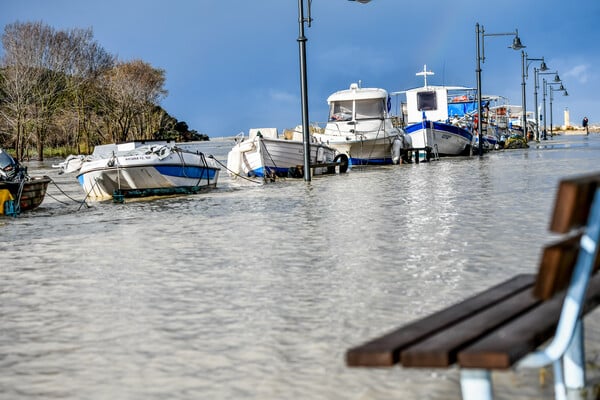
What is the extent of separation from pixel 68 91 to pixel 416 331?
66588mm

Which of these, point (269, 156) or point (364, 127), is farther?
point (364, 127)

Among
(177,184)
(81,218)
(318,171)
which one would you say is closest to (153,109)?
(318,171)

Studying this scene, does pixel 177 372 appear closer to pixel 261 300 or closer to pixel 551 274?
pixel 261 300

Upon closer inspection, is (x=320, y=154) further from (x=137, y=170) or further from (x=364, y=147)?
(x=137, y=170)

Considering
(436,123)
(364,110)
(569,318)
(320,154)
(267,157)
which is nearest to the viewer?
(569,318)

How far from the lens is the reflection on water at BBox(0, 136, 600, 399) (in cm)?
432

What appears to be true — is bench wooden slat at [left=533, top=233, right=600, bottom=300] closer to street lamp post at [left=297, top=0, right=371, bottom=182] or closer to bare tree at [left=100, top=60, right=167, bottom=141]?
street lamp post at [left=297, top=0, right=371, bottom=182]

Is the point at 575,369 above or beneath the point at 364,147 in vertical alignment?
beneath

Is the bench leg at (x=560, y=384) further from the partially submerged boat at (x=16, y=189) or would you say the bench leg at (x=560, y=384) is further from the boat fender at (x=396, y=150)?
the boat fender at (x=396, y=150)

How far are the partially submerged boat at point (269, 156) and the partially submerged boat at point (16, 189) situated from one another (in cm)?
987

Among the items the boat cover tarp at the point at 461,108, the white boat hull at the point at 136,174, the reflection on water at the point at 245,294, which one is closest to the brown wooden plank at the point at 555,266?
the reflection on water at the point at 245,294

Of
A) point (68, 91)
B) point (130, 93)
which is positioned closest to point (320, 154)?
point (68, 91)

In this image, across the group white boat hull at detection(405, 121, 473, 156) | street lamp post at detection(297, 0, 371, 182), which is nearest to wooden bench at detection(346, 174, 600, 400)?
street lamp post at detection(297, 0, 371, 182)

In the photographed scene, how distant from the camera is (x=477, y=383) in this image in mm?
2910
